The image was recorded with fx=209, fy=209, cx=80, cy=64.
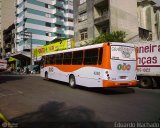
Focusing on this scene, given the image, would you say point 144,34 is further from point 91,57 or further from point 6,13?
point 6,13

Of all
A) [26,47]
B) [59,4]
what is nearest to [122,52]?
[26,47]

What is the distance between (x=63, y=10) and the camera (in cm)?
6588

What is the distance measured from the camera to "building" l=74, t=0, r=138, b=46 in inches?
1177

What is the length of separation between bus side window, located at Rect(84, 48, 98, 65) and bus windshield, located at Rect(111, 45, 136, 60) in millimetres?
1199

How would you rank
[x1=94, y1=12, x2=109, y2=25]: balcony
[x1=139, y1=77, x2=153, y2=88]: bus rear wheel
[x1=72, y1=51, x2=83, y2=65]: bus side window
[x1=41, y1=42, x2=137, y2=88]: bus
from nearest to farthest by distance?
[x1=41, y1=42, x2=137, y2=88]: bus → [x1=72, y1=51, x2=83, y2=65]: bus side window → [x1=139, y1=77, x2=153, y2=88]: bus rear wheel → [x1=94, y1=12, x2=109, y2=25]: balcony

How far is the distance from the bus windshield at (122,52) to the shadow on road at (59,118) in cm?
448

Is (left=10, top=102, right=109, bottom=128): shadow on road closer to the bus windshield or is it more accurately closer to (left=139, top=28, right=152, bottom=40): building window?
the bus windshield

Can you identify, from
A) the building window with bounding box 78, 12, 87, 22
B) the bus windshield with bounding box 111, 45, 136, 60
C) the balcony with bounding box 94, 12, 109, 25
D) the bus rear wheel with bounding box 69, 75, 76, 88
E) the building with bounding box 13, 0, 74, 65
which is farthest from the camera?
the building with bounding box 13, 0, 74, 65

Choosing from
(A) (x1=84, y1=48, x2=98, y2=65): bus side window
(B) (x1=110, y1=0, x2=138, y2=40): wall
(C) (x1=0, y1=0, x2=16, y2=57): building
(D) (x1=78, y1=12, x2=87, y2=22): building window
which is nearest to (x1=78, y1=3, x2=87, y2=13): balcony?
(D) (x1=78, y1=12, x2=87, y2=22): building window

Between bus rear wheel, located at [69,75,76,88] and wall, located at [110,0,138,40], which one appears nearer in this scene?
bus rear wheel, located at [69,75,76,88]

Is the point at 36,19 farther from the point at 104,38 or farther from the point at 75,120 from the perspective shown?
the point at 75,120

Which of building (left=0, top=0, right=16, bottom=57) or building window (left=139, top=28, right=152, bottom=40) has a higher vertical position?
building (left=0, top=0, right=16, bottom=57)

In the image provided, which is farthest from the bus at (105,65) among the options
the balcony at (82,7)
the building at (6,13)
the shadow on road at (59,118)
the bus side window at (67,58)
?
the building at (6,13)

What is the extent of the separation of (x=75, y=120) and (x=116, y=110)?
2.02 meters
